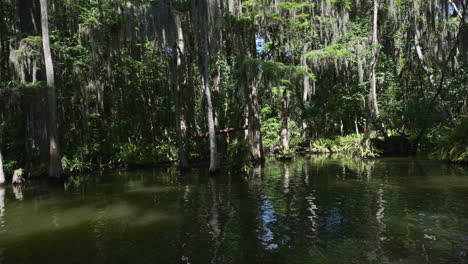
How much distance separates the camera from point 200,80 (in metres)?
25.3

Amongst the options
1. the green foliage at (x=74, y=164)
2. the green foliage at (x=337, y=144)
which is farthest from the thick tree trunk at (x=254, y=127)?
the green foliage at (x=74, y=164)

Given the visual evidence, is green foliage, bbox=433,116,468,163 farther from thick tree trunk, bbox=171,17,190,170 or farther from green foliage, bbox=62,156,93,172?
green foliage, bbox=62,156,93,172

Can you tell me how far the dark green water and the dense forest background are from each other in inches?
181

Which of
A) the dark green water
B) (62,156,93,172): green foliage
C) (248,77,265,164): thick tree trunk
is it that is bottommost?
the dark green water

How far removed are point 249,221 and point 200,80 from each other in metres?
18.6

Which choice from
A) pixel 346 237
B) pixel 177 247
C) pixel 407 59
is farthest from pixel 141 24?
pixel 407 59

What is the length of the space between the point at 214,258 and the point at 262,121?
2242 centimetres

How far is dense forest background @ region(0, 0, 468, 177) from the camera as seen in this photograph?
1630cm

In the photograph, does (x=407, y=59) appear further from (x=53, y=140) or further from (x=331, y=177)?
(x=53, y=140)

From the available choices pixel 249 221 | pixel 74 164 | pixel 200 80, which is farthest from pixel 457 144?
pixel 74 164

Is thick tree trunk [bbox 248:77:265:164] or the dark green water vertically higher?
thick tree trunk [bbox 248:77:265:164]

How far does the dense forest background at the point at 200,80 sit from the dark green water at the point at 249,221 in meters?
4.61

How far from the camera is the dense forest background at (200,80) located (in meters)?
16.3

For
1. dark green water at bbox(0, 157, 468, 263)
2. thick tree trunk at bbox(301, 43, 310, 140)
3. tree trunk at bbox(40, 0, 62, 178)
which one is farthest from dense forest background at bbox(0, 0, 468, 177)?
dark green water at bbox(0, 157, 468, 263)
